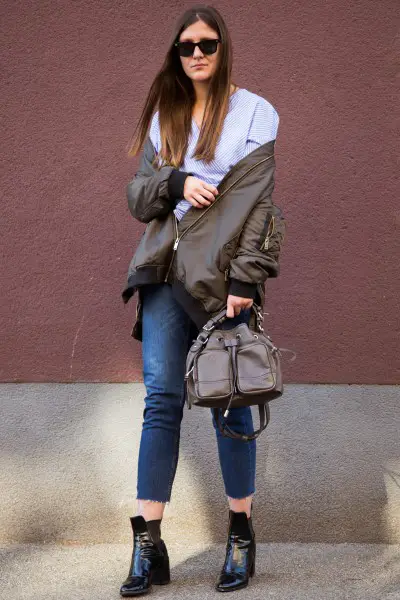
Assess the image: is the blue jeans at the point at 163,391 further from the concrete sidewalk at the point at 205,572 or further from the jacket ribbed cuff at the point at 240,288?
the concrete sidewalk at the point at 205,572

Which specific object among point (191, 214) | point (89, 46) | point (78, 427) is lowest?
point (78, 427)

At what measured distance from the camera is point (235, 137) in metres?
3.28

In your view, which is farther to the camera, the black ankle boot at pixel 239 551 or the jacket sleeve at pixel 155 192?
the black ankle boot at pixel 239 551

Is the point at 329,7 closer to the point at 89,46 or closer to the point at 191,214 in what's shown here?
the point at 89,46

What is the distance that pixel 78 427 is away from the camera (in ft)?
13.7

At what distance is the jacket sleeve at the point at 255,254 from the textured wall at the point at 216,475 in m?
1.06

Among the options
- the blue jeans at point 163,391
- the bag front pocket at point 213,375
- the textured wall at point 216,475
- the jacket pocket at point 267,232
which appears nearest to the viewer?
the bag front pocket at point 213,375

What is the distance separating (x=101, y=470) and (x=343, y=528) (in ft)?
3.39

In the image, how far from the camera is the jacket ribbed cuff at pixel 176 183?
324cm

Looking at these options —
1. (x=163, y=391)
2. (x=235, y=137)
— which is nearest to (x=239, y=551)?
(x=163, y=391)

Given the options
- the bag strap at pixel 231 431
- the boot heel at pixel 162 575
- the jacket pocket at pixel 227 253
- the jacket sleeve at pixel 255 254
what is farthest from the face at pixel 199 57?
the boot heel at pixel 162 575

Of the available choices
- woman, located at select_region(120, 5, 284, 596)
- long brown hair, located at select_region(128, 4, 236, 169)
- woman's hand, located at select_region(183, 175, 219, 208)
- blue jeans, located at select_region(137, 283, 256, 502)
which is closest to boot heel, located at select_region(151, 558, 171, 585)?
woman, located at select_region(120, 5, 284, 596)

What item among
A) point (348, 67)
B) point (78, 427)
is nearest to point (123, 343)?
point (78, 427)

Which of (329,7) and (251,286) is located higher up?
(329,7)
